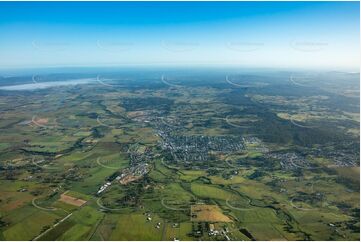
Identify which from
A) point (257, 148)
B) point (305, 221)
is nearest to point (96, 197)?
point (305, 221)

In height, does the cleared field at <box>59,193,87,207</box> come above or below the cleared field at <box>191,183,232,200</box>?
above

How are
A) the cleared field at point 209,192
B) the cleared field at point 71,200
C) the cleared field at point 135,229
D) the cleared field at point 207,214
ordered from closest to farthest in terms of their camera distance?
1. the cleared field at point 135,229
2. the cleared field at point 207,214
3. the cleared field at point 71,200
4. the cleared field at point 209,192

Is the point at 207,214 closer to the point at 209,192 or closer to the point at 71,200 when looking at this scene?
the point at 209,192

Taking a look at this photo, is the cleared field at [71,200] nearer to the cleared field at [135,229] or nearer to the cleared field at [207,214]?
the cleared field at [135,229]

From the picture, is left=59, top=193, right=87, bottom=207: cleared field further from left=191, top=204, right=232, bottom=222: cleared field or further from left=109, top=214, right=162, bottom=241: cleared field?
left=191, top=204, right=232, bottom=222: cleared field

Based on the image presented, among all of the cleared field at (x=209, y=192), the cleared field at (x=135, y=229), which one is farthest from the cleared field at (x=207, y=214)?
the cleared field at (x=135, y=229)

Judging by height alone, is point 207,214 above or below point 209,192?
above

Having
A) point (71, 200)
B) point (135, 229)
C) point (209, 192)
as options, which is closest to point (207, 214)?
point (209, 192)

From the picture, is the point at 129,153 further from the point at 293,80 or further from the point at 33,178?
the point at 293,80

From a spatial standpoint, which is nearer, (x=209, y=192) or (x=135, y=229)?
(x=135, y=229)

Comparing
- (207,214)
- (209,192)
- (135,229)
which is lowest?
(209,192)

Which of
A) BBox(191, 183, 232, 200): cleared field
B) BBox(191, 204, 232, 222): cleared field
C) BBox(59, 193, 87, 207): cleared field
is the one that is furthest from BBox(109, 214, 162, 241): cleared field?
BBox(191, 183, 232, 200): cleared field
